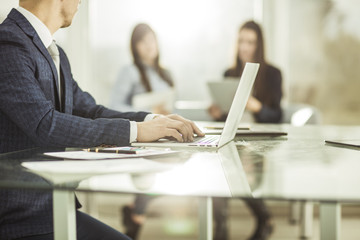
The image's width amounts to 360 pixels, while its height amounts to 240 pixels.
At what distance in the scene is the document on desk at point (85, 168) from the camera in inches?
29.4

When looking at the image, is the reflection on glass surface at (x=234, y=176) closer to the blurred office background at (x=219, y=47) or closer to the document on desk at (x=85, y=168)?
the document on desk at (x=85, y=168)

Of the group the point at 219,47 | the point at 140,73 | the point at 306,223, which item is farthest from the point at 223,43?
the point at 306,223

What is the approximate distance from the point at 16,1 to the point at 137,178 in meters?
1.15

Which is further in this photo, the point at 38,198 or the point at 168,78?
the point at 168,78

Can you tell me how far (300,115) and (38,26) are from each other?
2438mm

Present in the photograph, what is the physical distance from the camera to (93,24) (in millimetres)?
4184

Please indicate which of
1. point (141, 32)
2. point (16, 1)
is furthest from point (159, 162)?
point (141, 32)

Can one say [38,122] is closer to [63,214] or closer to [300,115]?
[63,214]

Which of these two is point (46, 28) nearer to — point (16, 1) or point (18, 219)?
point (16, 1)

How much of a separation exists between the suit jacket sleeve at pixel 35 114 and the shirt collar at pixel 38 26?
0.49 feet

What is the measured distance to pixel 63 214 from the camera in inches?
30.4

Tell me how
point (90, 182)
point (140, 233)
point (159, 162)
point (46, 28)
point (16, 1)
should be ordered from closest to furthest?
point (90, 182) < point (159, 162) < point (46, 28) < point (16, 1) < point (140, 233)

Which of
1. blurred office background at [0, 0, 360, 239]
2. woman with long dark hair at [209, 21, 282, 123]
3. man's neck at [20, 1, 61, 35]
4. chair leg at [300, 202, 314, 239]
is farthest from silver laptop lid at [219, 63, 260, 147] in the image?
blurred office background at [0, 0, 360, 239]

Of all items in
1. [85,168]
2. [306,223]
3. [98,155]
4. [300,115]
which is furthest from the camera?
[300,115]
